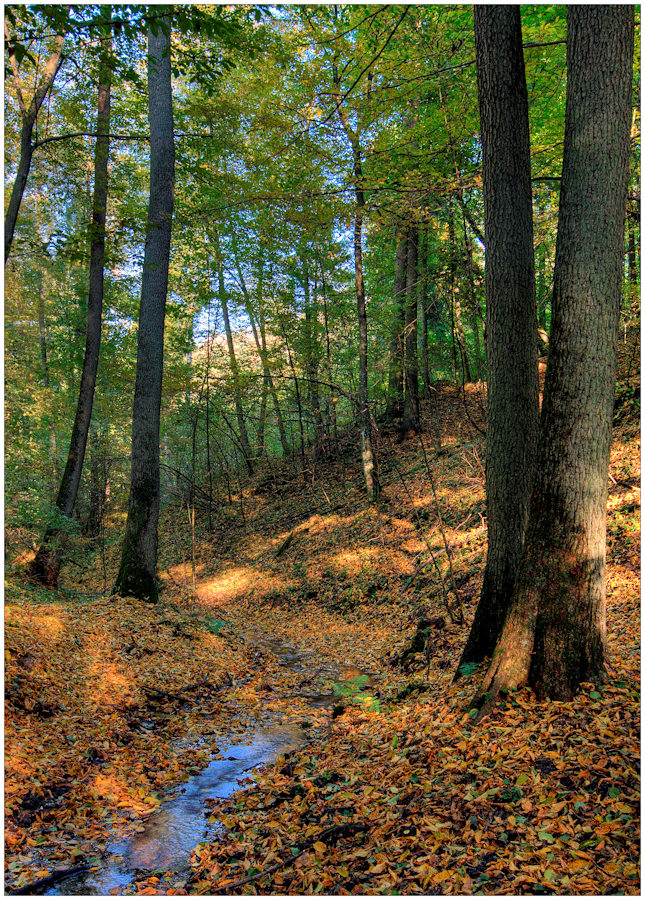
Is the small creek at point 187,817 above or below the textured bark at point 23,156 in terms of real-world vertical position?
below

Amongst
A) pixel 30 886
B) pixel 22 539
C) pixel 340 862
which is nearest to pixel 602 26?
pixel 340 862

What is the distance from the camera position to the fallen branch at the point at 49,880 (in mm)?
2881

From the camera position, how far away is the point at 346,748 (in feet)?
15.0

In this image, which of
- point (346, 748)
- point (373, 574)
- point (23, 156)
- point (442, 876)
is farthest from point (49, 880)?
point (373, 574)

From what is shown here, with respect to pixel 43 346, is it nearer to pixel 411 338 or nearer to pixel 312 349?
pixel 312 349

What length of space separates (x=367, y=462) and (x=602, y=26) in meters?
10.1

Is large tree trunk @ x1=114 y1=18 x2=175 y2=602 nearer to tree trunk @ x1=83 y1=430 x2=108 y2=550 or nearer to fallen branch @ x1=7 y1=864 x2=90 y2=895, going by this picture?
fallen branch @ x1=7 y1=864 x2=90 y2=895

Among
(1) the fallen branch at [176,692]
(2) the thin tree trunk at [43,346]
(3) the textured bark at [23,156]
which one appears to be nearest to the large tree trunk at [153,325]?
(3) the textured bark at [23,156]

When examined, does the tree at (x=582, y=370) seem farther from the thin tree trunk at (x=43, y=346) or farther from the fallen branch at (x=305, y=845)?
the thin tree trunk at (x=43, y=346)

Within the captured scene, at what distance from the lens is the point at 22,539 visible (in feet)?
34.6

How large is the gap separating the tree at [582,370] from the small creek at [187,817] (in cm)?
263

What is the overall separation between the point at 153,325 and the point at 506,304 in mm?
6142

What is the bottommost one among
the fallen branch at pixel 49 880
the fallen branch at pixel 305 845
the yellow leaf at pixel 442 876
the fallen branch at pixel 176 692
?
the fallen branch at pixel 176 692

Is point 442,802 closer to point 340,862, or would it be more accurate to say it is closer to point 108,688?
point 340,862
